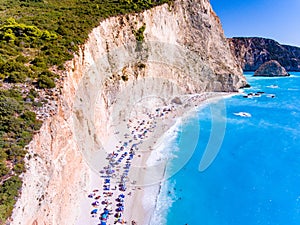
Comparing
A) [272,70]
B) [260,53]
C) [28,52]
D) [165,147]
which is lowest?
[165,147]

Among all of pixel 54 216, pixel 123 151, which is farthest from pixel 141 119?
pixel 54 216

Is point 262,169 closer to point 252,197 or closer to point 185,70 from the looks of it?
point 252,197

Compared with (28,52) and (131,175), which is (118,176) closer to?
(131,175)

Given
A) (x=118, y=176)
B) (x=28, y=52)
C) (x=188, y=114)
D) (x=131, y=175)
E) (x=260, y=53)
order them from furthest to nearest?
(x=260, y=53) < (x=188, y=114) < (x=131, y=175) < (x=118, y=176) < (x=28, y=52)

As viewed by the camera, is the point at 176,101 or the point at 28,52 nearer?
the point at 28,52

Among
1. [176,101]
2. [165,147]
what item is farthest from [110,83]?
[176,101]

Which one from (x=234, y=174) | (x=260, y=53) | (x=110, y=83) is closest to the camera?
(x=234, y=174)

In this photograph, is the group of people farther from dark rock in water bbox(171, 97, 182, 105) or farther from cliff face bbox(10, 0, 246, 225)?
dark rock in water bbox(171, 97, 182, 105)
